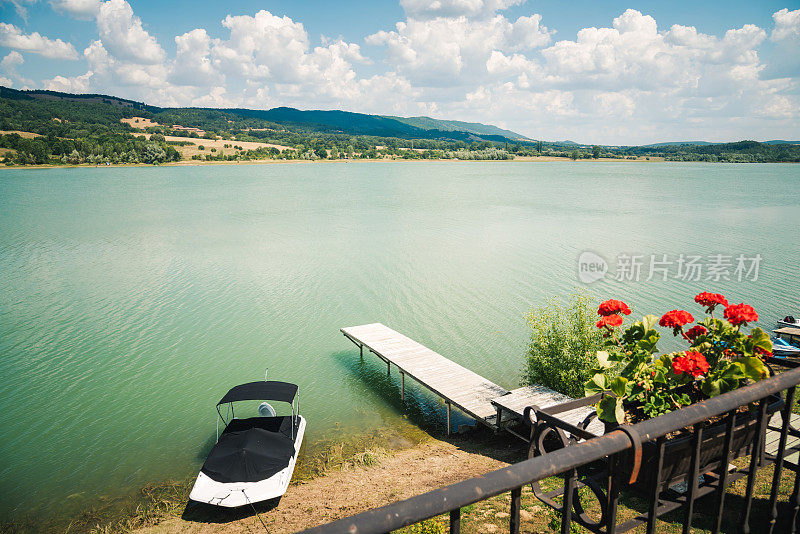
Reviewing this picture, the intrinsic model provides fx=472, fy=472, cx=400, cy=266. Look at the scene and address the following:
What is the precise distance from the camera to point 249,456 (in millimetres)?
11539

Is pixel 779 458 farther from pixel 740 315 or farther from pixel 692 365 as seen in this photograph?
pixel 740 315

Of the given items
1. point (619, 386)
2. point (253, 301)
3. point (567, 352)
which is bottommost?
point (253, 301)

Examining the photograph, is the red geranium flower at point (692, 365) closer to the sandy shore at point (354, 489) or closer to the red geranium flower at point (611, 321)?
the red geranium flower at point (611, 321)

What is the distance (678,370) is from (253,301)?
23.9 metres

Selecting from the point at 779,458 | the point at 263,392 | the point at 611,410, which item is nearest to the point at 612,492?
the point at 779,458

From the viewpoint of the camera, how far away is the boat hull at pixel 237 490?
10.8 metres

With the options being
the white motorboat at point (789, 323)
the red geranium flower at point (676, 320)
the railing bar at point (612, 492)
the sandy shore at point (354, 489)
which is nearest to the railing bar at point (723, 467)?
the railing bar at point (612, 492)

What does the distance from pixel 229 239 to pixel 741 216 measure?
5382 cm

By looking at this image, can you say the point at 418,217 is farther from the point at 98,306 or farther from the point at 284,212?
the point at 98,306

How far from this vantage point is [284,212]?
57344 millimetres

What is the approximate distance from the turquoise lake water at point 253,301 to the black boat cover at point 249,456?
1.91m

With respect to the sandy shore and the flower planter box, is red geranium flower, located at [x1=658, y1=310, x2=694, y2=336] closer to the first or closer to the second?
the flower planter box

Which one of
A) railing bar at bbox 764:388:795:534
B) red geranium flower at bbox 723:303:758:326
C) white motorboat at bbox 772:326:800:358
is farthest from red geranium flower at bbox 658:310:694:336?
white motorboat at bbox 772:326:800:358

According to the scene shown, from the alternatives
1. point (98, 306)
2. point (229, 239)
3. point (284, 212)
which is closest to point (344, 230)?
point (229, 239)
